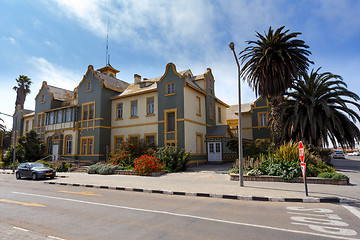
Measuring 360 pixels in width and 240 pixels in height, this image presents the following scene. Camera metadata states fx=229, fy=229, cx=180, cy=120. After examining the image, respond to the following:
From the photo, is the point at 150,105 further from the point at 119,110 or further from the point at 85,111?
the point at 85,111

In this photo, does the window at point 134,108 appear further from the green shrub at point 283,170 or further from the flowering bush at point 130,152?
the green shrub at point 283,170

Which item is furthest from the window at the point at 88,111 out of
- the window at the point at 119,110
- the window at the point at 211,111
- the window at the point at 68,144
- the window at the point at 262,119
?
the window at the point at 262,119

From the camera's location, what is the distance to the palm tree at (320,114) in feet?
67.8

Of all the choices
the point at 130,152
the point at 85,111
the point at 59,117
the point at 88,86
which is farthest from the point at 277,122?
the point at 59,117

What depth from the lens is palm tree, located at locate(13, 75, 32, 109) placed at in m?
41.7

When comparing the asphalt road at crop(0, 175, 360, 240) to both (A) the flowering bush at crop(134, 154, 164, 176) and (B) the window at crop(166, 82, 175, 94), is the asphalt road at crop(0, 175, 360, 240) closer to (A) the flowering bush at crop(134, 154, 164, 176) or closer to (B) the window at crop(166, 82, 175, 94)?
(A) the flowering bush at crop(134, 154, 164, 176)

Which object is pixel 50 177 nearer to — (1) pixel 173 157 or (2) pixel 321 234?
(1) pixel 173 157

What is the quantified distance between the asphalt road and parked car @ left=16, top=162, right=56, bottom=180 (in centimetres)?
1013

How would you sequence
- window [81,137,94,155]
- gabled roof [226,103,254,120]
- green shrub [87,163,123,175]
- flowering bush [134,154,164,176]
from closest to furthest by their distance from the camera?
1. flowering bush [134,154,164,176]
2. green shrub [87,163,123,175]
3. window [81,137,94,155]
4. gabled roof [226,103,254,120]

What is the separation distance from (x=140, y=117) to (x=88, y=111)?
7379mm

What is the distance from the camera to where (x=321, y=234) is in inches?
190

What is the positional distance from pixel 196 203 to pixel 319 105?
62.4 feet

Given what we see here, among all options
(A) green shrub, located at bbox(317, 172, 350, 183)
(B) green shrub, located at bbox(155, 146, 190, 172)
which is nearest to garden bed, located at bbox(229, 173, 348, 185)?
(A) green shrub, located at bbox(317, 172, 350, 183)

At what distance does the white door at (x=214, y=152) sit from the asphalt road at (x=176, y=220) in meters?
16.8
